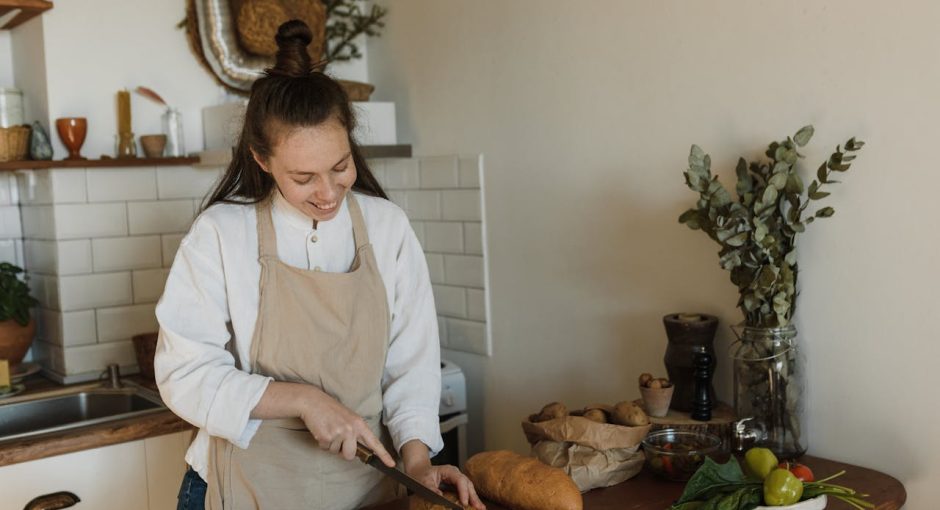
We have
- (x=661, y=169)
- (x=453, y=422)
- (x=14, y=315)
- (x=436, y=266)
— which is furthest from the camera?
(x=436, y=266)

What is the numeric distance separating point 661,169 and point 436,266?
3.31ft

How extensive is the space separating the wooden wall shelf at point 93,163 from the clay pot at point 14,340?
0.46m

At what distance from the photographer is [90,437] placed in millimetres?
2500

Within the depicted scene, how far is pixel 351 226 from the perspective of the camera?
2.03 m

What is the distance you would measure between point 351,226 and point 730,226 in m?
→ 0.79

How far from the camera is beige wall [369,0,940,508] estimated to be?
1.99 metres

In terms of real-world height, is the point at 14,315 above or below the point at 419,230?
below

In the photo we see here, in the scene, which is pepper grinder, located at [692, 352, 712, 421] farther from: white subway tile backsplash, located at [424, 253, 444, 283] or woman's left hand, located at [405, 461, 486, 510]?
white subway tile backsplash, located at [424, 253, 444, 283]

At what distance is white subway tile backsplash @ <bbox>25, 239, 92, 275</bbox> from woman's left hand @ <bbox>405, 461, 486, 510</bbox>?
153 centimetres

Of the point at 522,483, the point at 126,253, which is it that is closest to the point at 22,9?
the point at 126,253

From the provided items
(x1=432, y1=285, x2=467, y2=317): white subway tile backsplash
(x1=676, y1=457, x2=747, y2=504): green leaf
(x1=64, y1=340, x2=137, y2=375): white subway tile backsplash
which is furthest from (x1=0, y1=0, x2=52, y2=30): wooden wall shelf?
(x1=676, y1=457, x2=747, y2=504): green leaf

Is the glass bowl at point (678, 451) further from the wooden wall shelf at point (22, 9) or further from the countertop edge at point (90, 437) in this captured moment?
the wooden wall shelf at point (22, 9)

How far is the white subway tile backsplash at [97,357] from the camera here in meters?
2.97

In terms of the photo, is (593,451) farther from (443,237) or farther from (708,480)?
(443,237)
